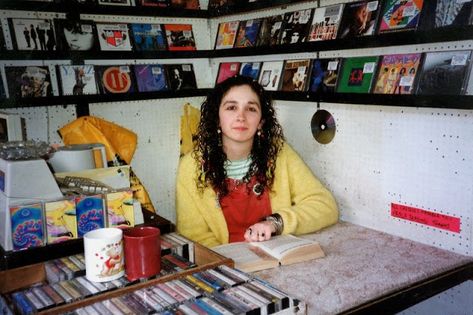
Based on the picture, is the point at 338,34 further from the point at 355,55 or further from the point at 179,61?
the point at 179,61

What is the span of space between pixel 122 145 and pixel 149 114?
0.31 meters

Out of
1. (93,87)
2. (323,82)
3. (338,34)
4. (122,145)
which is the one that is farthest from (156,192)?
(338,34)

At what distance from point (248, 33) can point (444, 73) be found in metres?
1.36

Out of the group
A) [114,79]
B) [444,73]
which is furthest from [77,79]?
[444,73]

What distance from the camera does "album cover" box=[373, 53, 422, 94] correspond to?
194 cm

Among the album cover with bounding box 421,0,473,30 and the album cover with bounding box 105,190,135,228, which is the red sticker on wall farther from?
the album cover with bounding box 105,190,135,228

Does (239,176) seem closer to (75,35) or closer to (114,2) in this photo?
(75,35)

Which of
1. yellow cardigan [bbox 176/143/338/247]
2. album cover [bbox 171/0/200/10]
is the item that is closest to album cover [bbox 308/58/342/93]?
yellow cardigan [bbox 176/143/338/247]

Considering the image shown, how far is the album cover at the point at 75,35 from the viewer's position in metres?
2.63

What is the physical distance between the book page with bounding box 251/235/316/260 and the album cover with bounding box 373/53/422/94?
2.55 feet

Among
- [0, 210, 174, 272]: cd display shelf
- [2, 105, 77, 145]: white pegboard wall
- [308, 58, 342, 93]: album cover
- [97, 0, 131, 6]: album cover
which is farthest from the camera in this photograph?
[97, 0, 131, 6]: album cover

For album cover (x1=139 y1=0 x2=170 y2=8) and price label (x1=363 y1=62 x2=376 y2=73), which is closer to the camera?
price label (x1=363 y1=62 x2=376 y2=73)

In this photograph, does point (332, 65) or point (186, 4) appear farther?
point (186, 4)

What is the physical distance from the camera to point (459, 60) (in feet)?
5.85
